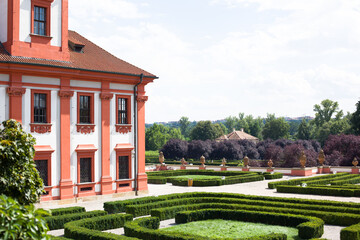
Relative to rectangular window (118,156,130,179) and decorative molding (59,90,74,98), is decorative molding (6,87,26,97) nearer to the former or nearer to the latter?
decorative molding (59,90,74,98)

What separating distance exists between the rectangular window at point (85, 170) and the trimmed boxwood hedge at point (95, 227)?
760 cm

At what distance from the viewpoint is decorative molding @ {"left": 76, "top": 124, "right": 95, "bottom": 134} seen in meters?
25.6

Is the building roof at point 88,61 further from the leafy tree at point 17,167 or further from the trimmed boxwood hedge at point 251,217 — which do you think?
A: the leafy tree at point 17,167

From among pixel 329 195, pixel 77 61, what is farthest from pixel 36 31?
pixel 329 195

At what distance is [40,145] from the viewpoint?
23.9 metres

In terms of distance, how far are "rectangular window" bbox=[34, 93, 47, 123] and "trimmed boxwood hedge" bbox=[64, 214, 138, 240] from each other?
337 inches

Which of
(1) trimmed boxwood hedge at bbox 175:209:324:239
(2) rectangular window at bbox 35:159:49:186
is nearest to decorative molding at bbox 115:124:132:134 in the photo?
(2) rectangular window at bbox 35:159:49:186

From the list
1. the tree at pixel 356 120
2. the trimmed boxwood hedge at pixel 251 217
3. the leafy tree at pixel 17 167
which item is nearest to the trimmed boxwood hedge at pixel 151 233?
the trimmed boxwood hedge at pixel 251 217

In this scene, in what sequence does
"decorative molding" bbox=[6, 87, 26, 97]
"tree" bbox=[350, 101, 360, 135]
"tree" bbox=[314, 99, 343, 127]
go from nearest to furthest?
"decorative molding" bbox=[6, 87, 26, 97] → "tree" bbox=[350, 101, 360, 135] → "tree" bbox=[314, 99, 343, 127]

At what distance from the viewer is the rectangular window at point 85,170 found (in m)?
25.8

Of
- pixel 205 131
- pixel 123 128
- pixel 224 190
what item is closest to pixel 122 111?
pixel 123 128

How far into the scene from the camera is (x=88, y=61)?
27141mm

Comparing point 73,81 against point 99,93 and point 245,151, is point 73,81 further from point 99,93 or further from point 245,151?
point 245,151

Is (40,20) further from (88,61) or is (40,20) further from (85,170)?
(85,170)
